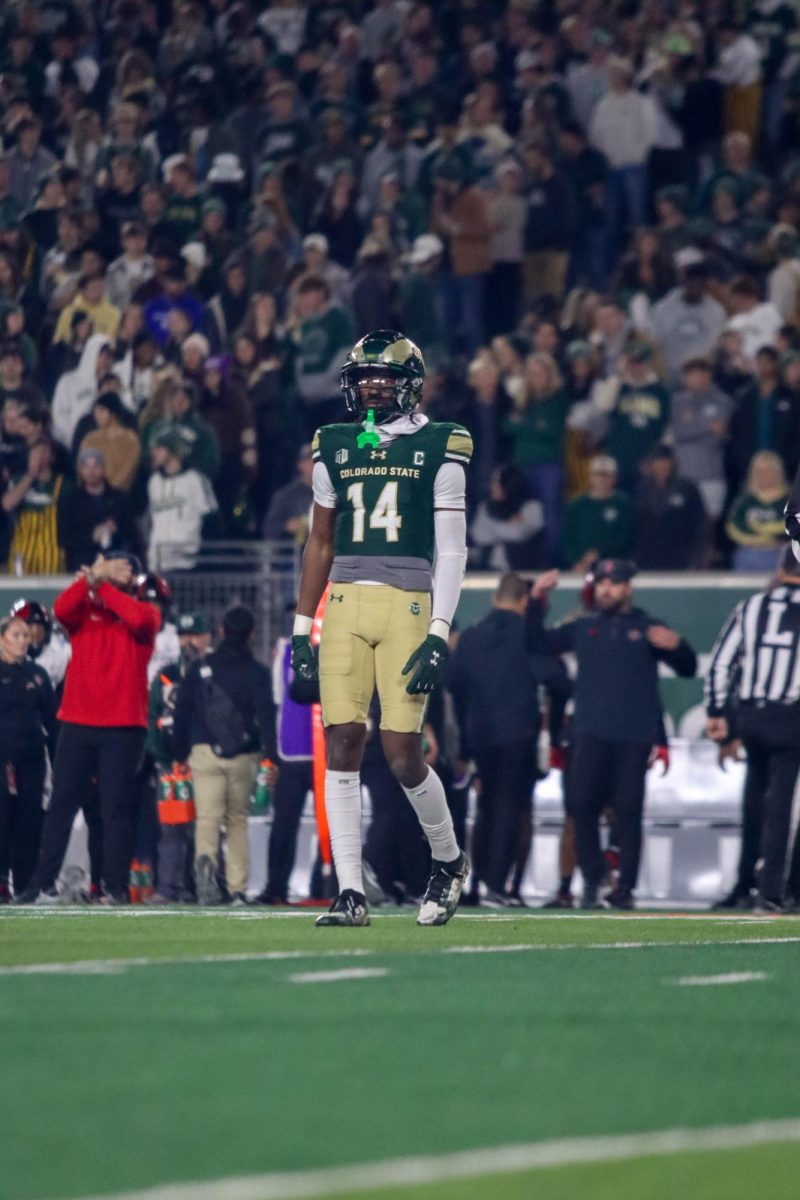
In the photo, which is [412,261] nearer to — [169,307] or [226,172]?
[169,307]

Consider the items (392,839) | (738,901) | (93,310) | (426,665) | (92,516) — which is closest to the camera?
(426,665)

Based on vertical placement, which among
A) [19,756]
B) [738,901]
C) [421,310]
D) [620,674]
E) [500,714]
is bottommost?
[738,901]

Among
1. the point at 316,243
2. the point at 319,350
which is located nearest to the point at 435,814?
the point at 319,350

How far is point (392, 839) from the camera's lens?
13.6 m

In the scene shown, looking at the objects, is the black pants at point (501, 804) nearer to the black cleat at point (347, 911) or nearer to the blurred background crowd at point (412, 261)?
the blurred background crowd at point (412, 261)

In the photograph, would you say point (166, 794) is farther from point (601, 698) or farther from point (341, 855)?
point (341, 855)

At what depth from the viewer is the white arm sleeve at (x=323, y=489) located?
8.77 meters

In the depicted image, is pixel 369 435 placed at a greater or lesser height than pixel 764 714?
greater

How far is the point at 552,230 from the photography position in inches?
738

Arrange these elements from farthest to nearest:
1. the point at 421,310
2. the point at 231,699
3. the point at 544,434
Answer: the point at 421,310, the point at 544,434, the point at 231,699

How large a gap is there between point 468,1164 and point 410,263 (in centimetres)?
1491

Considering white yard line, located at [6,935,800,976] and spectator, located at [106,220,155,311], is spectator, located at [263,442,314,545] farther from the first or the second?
white yard line, located at [6,935,800,976]

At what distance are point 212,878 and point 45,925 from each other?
5021 millimetres

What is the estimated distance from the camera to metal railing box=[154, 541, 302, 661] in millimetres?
15398
